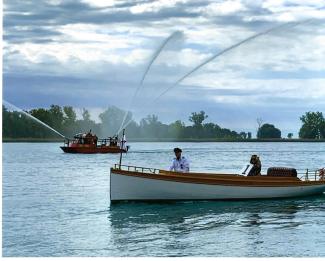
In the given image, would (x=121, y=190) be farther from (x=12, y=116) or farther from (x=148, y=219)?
(x=12, y=116)

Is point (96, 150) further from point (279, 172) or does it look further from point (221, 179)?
point (221, 179)

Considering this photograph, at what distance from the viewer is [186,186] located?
2547 centimetres

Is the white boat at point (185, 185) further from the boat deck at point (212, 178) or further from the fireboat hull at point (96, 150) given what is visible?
the fireboat hull at point (96, 150)

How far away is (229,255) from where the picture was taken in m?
17.3

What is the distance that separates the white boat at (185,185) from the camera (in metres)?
25.0

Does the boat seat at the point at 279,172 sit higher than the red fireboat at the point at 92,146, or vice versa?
the red fireboat at the point at 92,146

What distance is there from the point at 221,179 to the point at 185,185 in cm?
140

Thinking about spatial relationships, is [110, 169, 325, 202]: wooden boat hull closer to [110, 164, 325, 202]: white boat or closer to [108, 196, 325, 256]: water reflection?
[110, 164, 325, 202]: white boat

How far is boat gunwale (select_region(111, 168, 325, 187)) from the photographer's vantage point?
24938mm

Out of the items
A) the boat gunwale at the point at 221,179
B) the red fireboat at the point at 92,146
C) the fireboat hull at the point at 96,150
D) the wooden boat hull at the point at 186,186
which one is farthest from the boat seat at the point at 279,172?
the red fireboat at the point at 92,146

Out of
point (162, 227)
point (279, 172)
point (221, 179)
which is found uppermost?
point (279, 172)

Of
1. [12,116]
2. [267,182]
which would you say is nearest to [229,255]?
[267,182]

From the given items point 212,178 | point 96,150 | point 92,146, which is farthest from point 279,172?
point 92,146

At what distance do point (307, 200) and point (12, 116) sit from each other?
103m
